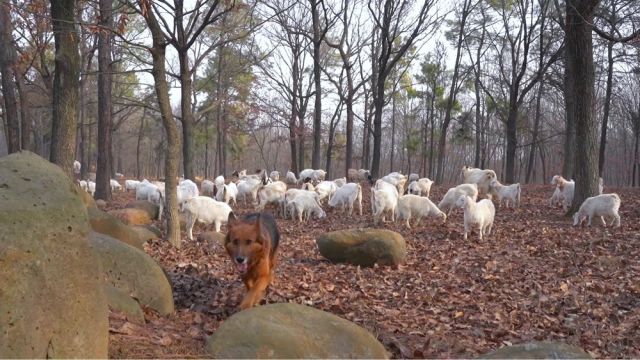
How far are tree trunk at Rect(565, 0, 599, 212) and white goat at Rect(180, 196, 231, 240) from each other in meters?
9.58

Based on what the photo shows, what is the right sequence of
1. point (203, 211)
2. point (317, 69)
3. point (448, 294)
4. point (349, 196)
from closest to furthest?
point (448, 294) < point (203, 211) < point (349, 196) < point (317, 69)

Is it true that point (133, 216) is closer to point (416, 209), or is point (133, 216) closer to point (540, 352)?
point (416, 209)

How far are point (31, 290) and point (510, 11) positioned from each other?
113ft

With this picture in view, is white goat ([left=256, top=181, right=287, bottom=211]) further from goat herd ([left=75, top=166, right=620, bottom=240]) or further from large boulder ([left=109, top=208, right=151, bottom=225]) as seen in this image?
large boulder ([left=109, top=208, right=151, bottom=225])

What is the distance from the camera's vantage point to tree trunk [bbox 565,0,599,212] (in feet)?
45.1

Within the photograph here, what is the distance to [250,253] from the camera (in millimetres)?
6367

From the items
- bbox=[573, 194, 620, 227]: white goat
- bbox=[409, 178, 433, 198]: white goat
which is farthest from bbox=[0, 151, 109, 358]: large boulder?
bbox=[409, 178, 433, 198]: white goat

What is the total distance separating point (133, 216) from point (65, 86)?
531cm

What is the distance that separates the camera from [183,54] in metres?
10.8

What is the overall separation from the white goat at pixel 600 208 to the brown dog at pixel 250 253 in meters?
10.1

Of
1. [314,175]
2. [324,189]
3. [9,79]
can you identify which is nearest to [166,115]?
[324,189]

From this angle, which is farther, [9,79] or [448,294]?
[9,79]

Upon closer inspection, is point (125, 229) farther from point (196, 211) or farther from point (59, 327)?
point (59, 327)

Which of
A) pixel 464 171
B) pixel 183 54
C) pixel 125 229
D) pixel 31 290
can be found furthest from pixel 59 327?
pixel 464 171
